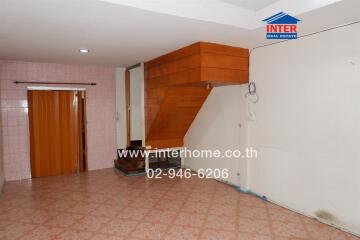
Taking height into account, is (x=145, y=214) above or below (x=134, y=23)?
below

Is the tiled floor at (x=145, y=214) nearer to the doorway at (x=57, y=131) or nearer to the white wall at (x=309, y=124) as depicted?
the white wall at (x=309, y=124)

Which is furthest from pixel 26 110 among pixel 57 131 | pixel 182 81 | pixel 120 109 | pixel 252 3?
pixel 252 3

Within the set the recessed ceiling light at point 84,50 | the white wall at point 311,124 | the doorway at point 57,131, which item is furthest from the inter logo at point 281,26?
the doorway at point 57,131

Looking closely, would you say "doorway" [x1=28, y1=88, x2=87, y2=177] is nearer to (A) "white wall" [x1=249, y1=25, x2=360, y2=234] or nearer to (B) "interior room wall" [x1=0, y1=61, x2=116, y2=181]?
(B) "interior room wall" [x1=0, y1=61, x2=116, y2=181]

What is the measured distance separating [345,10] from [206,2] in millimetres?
1338

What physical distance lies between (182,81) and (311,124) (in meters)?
1.90

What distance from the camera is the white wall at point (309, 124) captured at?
9.28ft

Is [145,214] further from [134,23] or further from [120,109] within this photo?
[120,109]

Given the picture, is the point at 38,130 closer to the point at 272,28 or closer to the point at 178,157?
the point at 178,157

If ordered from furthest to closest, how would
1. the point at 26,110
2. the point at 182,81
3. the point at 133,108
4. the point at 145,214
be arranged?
the point at 133,108
the point at 26,110
the point at 182,81
the point at 145,214

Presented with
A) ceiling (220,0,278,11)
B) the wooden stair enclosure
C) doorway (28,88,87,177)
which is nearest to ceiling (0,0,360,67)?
ceiling (220,0,278,11)

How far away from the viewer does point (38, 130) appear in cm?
535

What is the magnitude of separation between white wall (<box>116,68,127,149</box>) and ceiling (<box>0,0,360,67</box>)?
2.15 metres

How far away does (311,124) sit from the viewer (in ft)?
10.6
